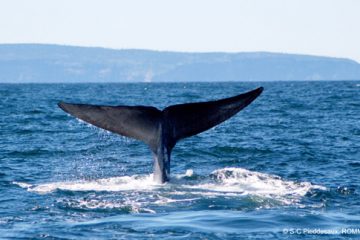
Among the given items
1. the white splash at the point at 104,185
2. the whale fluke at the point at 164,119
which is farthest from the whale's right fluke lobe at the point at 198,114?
the white splash at the point at 104,185

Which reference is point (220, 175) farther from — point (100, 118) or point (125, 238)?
point (125, 238)

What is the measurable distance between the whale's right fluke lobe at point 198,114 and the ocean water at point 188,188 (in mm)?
842

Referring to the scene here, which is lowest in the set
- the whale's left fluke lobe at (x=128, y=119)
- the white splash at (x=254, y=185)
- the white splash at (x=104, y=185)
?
the white splash at (x=104, y=185)

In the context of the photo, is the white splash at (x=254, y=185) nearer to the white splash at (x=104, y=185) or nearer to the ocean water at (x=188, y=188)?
the ocean water at (x=188, y=188)

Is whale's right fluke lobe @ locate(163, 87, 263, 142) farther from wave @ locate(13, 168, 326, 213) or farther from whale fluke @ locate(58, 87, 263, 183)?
wave @ locate(13, 168, 326, 213)

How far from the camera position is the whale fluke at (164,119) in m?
11.7

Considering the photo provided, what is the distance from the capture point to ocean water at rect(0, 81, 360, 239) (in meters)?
9.80

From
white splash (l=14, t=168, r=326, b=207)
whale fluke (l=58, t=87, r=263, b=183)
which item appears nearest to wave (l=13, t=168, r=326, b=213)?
white splash (l=14, t=168, r=326, b=207)

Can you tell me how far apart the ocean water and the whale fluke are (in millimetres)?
680

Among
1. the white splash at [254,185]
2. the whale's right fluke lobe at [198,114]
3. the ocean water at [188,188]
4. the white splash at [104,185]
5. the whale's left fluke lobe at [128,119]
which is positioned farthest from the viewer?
the white splash at [104,185]

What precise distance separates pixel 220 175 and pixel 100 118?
294 cm

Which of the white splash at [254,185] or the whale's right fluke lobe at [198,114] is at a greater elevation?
the whale's right fluke lobe at [198,114]

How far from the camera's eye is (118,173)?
49.0ft

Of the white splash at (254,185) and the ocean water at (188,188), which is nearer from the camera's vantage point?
the ocean water at (188,188)
